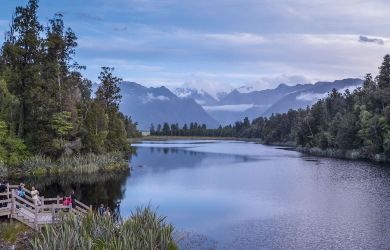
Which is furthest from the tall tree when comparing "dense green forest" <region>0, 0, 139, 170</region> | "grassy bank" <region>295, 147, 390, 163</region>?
"grassy bank" <region>295, 147, 390, 163</region>

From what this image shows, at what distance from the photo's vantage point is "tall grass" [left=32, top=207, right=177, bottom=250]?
25812mm

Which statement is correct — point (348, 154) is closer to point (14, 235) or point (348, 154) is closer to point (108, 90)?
point (108, 90)

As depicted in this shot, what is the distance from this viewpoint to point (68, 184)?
7094cm

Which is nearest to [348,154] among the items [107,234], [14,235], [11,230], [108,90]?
[108,90]

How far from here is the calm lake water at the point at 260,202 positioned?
41.1 metres

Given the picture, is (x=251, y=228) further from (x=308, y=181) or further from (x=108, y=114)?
(x=108, y=114)

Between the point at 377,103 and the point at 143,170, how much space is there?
8209cm

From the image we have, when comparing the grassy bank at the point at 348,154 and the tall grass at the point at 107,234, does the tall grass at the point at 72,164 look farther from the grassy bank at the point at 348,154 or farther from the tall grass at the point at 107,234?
the grassy bank at the point at 348,154

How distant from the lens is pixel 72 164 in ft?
278

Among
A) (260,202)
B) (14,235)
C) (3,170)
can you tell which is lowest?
(260,202)

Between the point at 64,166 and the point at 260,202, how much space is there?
3870 centimetres

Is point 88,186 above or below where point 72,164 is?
below

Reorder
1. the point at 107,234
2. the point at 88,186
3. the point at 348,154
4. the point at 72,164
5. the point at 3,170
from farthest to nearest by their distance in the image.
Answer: the point at 348,154, the point at 72,164, the point at 3,170, the point at 88,186, the point at 107,234

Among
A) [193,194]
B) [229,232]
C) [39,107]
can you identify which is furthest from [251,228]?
[39,107]
